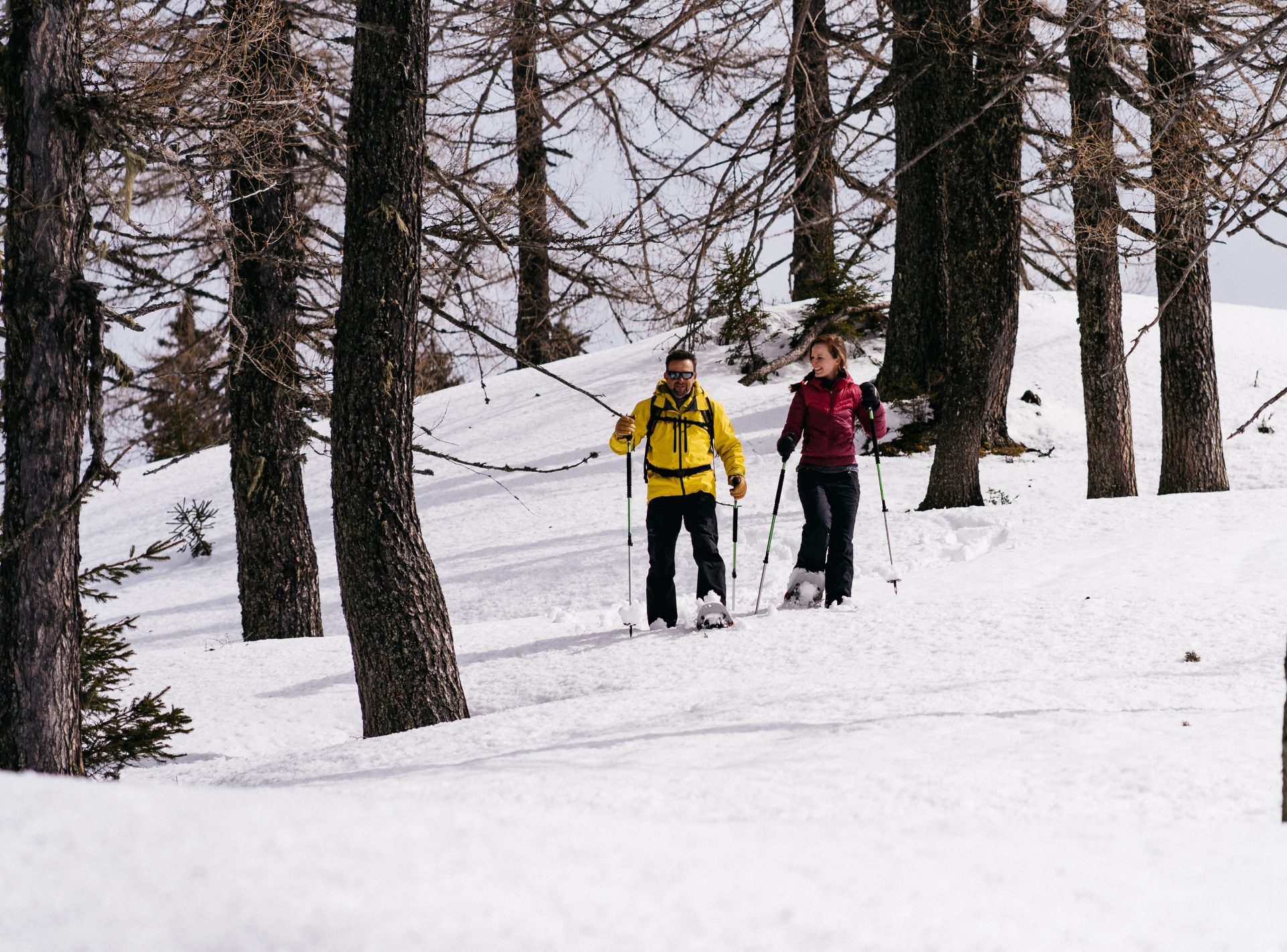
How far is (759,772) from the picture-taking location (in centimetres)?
364

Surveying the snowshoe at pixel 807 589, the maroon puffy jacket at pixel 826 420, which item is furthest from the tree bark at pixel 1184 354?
the snowshoe at pixel 807 589

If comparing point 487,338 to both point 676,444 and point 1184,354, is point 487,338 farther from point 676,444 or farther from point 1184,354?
point 1184,354

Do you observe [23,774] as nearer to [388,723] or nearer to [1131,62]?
[388,723]

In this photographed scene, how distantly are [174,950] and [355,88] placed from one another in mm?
5108

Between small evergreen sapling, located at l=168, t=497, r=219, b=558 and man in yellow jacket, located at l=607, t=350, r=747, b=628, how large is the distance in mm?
8845

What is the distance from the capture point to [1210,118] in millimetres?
8641

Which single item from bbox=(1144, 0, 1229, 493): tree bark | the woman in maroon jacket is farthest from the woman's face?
bbox=(1144, 0, 1229, 493): tree bark

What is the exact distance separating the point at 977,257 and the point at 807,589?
477cm

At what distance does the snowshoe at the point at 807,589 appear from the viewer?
311 inches

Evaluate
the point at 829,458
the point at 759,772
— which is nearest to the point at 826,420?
the point at 829,458

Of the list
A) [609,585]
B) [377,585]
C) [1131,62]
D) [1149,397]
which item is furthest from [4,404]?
[1149,397]

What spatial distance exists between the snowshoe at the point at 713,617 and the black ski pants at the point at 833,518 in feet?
2.85

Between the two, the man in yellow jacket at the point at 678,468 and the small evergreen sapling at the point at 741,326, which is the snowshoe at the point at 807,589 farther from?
the small evergreen sapling at the point at 741,326

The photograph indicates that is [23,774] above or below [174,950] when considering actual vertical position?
above
